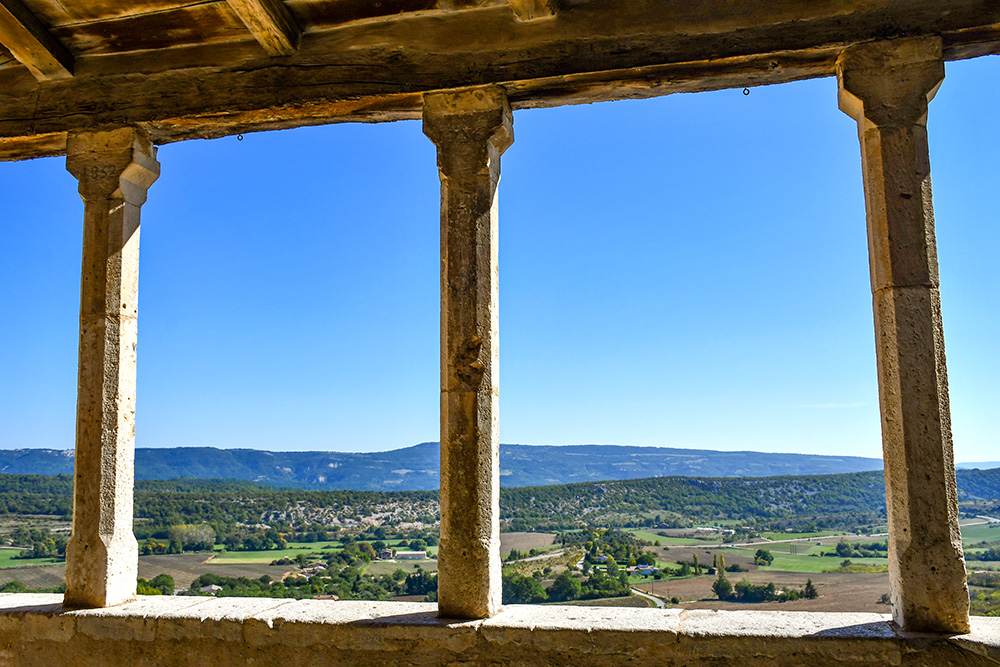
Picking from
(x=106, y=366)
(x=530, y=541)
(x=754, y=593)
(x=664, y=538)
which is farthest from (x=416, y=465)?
(x=106, y=366)

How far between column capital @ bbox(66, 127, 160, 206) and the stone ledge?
2705 millimetres

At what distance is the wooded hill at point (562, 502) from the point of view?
1099 cm

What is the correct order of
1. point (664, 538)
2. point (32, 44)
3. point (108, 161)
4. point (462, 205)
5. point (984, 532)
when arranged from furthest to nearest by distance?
point (664, 538) < point (984, 532) < point (108, 161) < point (32, 44) < point (462, 205)

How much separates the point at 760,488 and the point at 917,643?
9.87 m

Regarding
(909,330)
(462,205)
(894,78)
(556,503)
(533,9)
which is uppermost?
(533,9)

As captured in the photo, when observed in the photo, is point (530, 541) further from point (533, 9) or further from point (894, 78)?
point (894, 78)

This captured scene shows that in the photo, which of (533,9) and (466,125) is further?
(466,125)

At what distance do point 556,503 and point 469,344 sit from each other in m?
8.28

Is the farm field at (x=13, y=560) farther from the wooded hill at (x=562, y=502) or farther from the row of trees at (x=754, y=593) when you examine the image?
the row of trees at (x=754, y=593)

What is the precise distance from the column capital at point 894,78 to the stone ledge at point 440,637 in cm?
256

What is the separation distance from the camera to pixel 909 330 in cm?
355

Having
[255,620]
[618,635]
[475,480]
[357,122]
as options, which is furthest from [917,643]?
[357,122]

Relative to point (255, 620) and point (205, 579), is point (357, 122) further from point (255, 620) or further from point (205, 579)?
point (205, 579)

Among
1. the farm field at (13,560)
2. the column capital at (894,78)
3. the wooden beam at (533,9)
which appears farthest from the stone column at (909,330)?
the farm field at (13,560)
